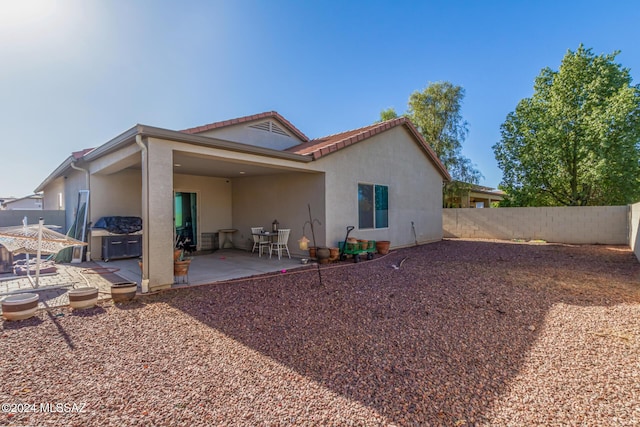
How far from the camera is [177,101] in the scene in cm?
1023

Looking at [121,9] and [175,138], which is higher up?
[121,9]

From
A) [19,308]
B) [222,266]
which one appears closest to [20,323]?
[19,308]

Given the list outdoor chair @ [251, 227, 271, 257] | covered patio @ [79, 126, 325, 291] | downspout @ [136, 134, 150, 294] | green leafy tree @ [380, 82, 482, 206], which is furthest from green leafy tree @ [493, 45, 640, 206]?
downspout @ [136, 134, 150, 294]

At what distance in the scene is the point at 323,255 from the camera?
301 inches

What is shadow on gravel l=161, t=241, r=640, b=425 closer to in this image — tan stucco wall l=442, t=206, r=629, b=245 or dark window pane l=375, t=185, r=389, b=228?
dark window pane l=375, t=185, r=389, b=228

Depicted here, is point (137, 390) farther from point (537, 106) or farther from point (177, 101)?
point (537, 106)

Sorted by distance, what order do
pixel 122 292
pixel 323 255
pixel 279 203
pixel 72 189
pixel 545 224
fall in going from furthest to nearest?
pixel 545 224 → pixel 72 189 → pixel 279 203 → pixel 323 255 → pixel 122 292

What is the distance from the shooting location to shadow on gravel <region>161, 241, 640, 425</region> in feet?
7.66

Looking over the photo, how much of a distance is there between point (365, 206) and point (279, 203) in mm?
2667

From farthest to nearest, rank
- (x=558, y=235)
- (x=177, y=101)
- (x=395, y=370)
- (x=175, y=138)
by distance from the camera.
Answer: (x=558, y=235), (x=177, y=101), (x=175, y=138), (x=395, y=370)

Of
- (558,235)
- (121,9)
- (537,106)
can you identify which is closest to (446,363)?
(121,9)

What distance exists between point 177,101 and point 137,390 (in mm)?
10053

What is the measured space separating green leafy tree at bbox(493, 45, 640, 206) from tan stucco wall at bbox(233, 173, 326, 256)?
12.5 m

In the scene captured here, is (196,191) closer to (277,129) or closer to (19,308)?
(277,129)
